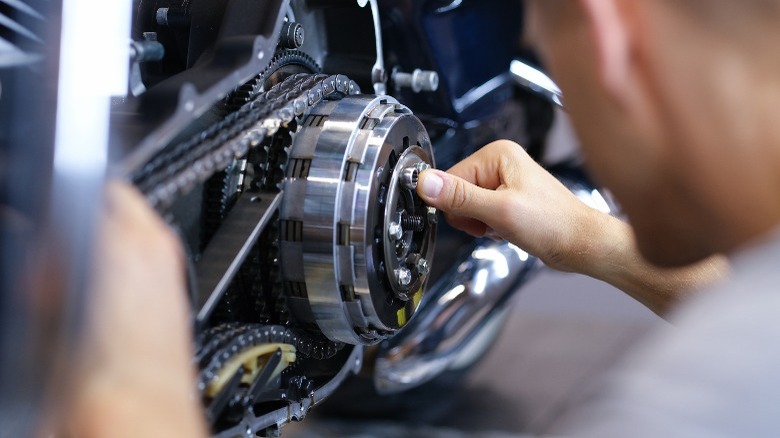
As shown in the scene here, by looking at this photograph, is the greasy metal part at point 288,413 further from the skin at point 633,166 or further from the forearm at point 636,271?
the forearm at point 636,271

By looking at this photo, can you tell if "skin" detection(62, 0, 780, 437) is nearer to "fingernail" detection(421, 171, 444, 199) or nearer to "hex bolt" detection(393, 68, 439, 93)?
"fingernail" detection(421, 171, 444, 199)

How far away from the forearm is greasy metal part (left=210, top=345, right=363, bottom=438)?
0.84 feet

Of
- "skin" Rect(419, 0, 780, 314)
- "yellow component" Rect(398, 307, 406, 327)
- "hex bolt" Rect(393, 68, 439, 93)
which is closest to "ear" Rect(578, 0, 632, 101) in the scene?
"skin" Rect(419, 0, 780, 314)

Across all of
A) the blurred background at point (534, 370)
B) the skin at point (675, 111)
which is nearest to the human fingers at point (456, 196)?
the skin at point (675, 111)

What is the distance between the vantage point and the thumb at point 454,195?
798 mm

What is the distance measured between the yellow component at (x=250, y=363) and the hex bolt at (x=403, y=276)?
0.38 feet

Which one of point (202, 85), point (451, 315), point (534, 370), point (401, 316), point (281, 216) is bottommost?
point (534, 370)

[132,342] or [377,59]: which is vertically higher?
[377,59]

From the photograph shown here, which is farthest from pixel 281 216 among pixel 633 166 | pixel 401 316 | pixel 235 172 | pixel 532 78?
pixel 532 78

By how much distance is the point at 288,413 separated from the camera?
77 cm

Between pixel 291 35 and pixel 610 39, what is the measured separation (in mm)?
367

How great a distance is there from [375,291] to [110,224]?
26cm

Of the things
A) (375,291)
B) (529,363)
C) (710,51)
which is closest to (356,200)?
(375,291)

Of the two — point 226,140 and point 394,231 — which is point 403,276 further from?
point 226,140
